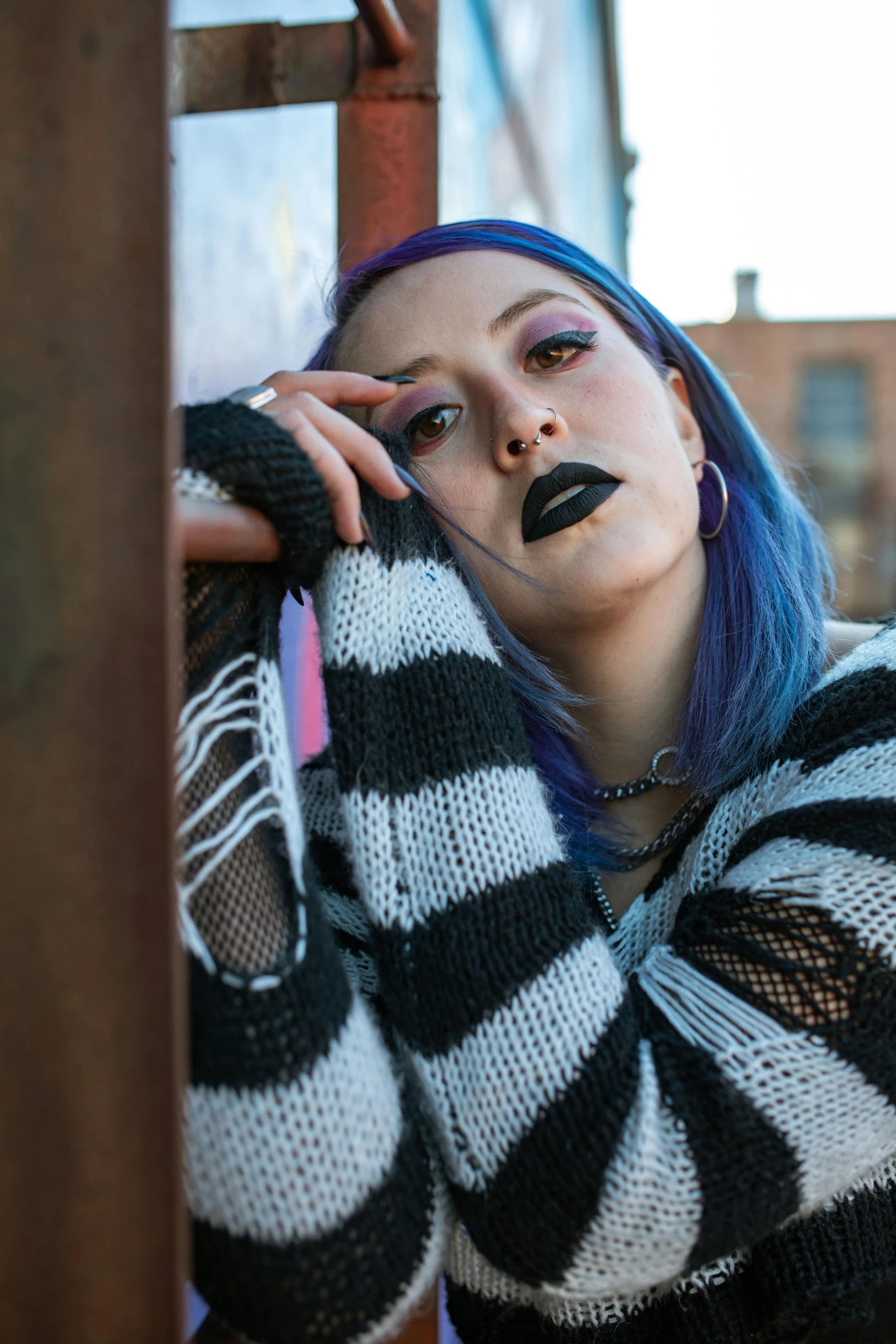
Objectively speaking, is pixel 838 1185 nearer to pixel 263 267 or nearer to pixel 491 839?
pixel 491 839

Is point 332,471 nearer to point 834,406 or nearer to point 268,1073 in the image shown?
point 268,1073

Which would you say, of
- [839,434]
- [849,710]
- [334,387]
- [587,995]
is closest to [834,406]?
[839,434]

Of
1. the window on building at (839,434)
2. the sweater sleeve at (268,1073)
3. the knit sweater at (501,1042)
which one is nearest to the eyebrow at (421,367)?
the knit sweater at (501,1042)

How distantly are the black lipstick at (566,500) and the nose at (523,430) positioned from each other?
5cm

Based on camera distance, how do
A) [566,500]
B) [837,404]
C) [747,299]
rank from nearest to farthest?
[566,500]
[837,404]
[747,299]

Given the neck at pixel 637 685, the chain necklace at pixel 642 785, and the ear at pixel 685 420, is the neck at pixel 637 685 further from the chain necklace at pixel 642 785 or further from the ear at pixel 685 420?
the ear at pixel 685 420

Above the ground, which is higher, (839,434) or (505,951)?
(505,951)

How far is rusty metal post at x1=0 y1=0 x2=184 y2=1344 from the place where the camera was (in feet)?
1.52

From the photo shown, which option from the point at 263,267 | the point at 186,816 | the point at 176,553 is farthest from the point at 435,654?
the point at 263,267

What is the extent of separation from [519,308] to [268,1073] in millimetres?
1062

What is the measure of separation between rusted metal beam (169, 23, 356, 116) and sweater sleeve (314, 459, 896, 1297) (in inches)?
36.6

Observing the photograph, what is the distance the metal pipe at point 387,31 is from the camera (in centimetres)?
139

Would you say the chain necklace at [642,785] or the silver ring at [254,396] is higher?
A: the silver ring at [254,396]

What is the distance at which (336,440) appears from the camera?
99 cm
